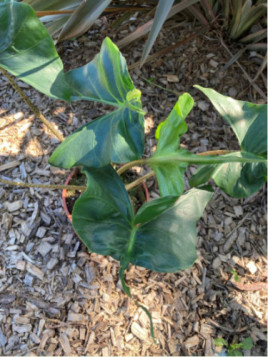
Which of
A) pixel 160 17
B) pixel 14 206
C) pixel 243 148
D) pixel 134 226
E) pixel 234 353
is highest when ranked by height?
pixel 160 17

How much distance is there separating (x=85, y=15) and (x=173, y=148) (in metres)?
0.73

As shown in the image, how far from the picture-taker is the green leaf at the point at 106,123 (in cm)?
84

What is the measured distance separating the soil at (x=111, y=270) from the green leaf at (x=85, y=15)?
39 cm

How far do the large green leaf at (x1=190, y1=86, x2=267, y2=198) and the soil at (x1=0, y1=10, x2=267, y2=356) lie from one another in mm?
548

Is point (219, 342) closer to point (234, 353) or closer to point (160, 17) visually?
point (234, 353)

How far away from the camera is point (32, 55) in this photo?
85 centimetres

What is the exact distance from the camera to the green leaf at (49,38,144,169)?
2.77 feet

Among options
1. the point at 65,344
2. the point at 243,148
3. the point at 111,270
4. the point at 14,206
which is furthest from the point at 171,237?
the point at 14,206

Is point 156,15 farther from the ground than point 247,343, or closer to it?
farther from the ground

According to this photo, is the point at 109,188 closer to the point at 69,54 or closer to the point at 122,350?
the point at 122,350

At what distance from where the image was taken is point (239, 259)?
1442mm

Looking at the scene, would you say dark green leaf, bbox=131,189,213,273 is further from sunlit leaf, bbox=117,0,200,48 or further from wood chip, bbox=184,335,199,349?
sunlit leaf, bbox=117,0,200,48

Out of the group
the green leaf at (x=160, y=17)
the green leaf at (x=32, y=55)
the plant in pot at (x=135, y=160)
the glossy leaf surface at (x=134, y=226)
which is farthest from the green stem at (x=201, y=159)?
the green leaf at (x=160, y=17)

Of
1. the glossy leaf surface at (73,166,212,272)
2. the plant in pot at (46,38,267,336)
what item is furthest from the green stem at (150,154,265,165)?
the glossy leaf surface at (73,166,212,272)
